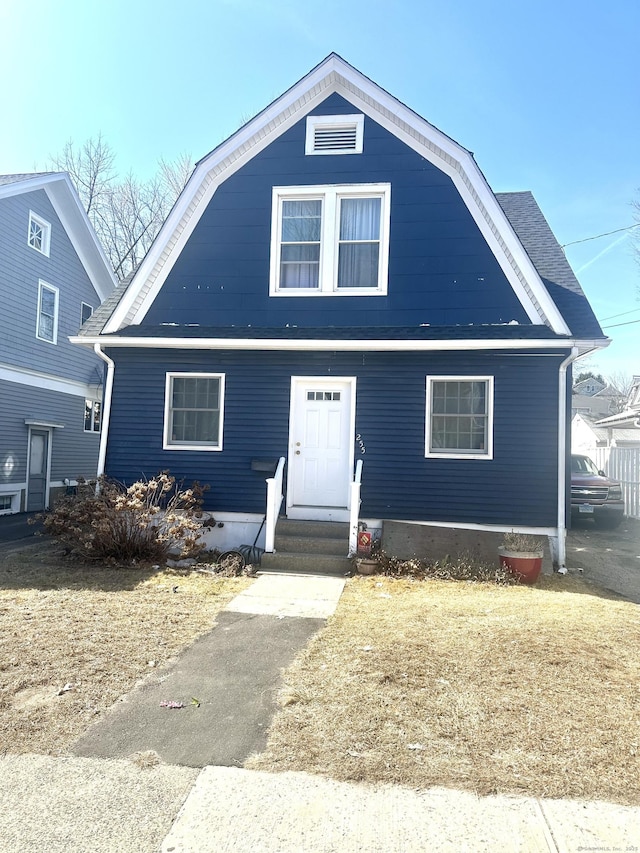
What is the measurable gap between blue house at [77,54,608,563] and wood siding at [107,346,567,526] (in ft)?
0.09

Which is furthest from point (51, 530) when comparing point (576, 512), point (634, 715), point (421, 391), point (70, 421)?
point (576, 512)

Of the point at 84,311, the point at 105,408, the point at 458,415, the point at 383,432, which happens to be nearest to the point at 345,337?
the point at 383,432

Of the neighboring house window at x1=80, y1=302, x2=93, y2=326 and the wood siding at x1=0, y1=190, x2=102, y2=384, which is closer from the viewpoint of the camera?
the wood siding at x1=0, y1=190, x2=102, y2=384

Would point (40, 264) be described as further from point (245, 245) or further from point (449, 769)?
point (449, 769)

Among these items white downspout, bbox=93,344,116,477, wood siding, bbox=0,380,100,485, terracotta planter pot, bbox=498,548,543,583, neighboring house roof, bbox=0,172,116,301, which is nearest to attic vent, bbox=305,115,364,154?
white downspout, bbox=93,344,116,477

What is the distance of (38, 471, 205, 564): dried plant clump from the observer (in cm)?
770

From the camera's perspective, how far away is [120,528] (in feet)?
25.4

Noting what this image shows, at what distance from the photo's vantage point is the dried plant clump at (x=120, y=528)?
25.2 ft

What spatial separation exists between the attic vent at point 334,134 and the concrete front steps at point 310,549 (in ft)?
20.6

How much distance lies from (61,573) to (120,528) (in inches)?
36.7

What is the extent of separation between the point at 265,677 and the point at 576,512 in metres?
11.3

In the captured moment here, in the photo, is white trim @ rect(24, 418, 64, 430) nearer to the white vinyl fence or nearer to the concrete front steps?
the concrete front steps

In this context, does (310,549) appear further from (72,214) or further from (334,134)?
(72,214)

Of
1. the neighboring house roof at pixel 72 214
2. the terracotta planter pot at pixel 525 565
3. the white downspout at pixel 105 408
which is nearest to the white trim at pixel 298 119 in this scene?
the white downspout at pixel 105 408
